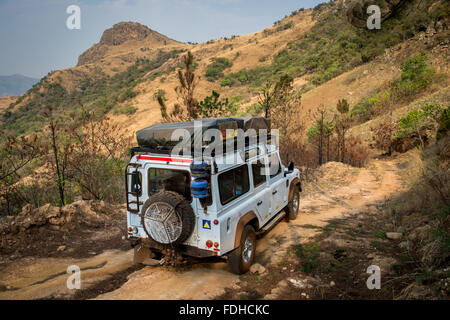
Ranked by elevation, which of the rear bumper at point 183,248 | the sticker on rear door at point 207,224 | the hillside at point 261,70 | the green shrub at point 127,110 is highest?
the hillside at point 261,70

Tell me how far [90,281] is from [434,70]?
27098 millimetres

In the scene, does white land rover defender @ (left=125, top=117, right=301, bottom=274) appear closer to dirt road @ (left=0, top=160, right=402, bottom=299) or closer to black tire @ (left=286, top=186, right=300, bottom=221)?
dirt road @ (left=0, top=160, right=402, bottom=299)

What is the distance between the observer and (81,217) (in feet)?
24.5

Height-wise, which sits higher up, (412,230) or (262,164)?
(262,164)

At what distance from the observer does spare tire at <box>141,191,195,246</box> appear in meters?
4.18

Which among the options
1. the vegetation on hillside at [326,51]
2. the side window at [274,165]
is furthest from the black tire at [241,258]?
the vegetation on hillside at [326,51]

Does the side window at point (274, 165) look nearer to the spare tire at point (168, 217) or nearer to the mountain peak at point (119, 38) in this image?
the spare tire at point (168, 217)

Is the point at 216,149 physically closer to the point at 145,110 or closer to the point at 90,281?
the point at 90,281

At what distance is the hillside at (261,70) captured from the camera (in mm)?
28328

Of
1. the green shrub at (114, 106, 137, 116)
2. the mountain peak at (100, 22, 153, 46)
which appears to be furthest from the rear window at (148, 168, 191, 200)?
the mountain peak at (100, 22, 153, 46)

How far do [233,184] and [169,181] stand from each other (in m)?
1.07

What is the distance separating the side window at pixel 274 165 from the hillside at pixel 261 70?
17.9 ft

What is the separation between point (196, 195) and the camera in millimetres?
3984
